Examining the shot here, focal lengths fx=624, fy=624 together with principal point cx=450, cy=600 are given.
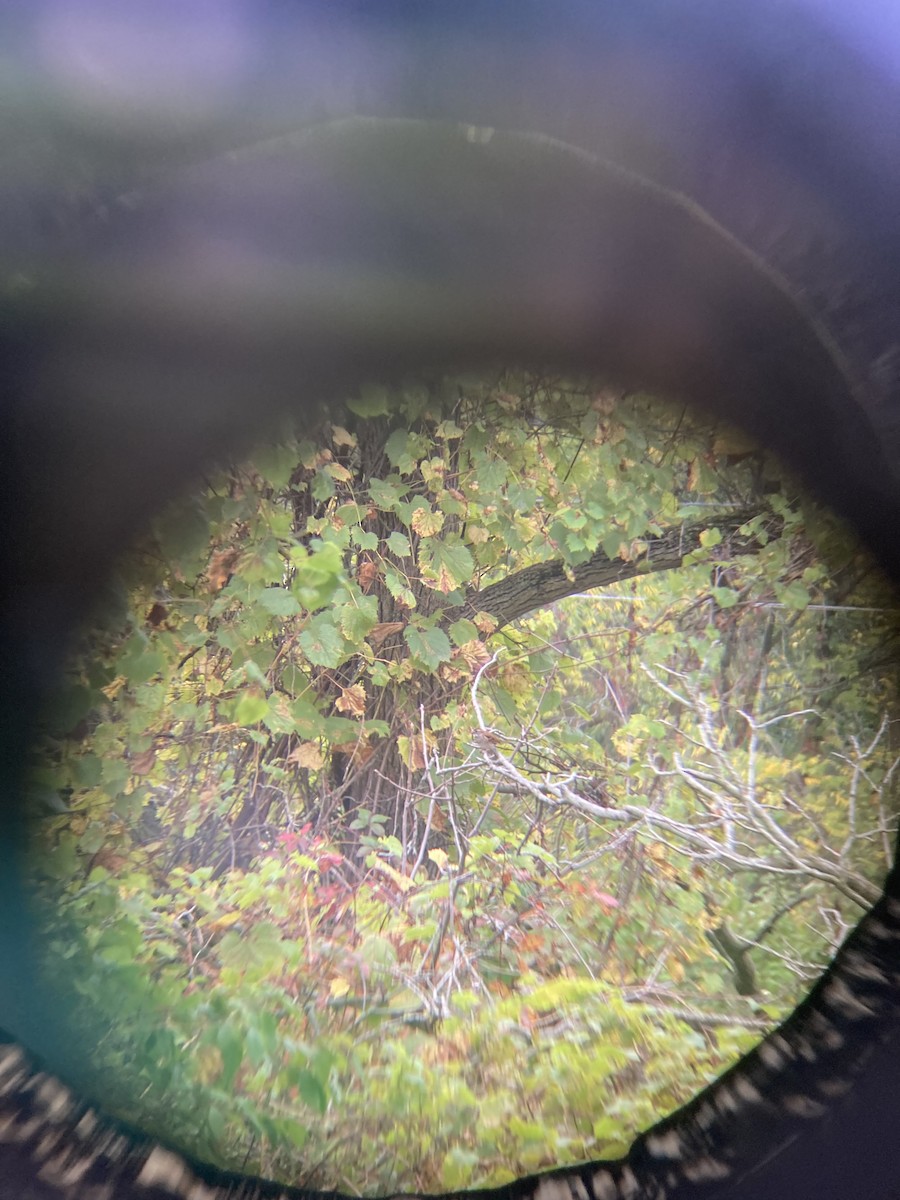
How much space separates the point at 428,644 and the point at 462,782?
0.28 metres

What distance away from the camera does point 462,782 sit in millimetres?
1092

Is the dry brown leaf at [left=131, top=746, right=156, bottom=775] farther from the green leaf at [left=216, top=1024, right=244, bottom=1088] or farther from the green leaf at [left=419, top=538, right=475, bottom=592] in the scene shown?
the green leaf at [left=419, top=538, right=475, bottom=592]

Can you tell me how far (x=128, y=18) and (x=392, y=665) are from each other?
0.80 meters

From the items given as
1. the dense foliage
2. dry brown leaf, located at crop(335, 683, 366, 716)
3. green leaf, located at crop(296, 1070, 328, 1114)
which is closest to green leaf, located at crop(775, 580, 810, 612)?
the dense foliage

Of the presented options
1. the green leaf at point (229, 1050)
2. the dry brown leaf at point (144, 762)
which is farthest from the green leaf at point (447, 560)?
the green leaf at point (229, 1050)

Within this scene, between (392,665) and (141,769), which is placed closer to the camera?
(141,769)

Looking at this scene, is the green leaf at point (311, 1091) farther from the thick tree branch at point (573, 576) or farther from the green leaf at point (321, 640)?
the thick tree branch at point (573, 576)

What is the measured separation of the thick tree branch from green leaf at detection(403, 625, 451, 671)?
0.31 ft

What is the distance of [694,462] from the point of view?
0.82 meters

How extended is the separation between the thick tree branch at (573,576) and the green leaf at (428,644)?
96 millimetres

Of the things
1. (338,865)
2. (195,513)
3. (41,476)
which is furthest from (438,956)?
(41,476)

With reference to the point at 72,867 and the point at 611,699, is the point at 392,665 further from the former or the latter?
the point at 72,867

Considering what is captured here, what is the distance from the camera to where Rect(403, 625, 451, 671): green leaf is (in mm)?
970

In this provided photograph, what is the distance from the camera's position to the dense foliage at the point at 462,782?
0.74 m
